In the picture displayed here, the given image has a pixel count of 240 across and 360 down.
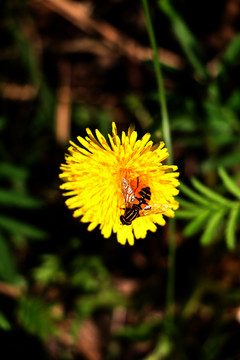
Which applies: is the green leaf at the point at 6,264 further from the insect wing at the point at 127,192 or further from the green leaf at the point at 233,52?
the green leaf at the point at 233,52

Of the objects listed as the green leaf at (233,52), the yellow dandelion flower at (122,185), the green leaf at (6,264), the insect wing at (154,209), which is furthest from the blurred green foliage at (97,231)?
the insect wing at (154,209)

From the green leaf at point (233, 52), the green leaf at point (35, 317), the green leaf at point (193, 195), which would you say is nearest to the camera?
the green leaf at point (193, 195)

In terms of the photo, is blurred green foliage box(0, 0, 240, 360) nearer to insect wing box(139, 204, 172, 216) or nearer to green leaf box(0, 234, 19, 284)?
green leaf box(0, 234, 19, 284)

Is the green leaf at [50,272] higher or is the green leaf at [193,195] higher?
the green leaf at [193,195]

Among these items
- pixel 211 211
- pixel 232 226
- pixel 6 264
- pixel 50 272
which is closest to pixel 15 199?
pixel 6 264

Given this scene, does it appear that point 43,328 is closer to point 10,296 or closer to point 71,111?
point 10,296

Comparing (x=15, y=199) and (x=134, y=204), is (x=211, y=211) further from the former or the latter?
(x=15, y=199)
